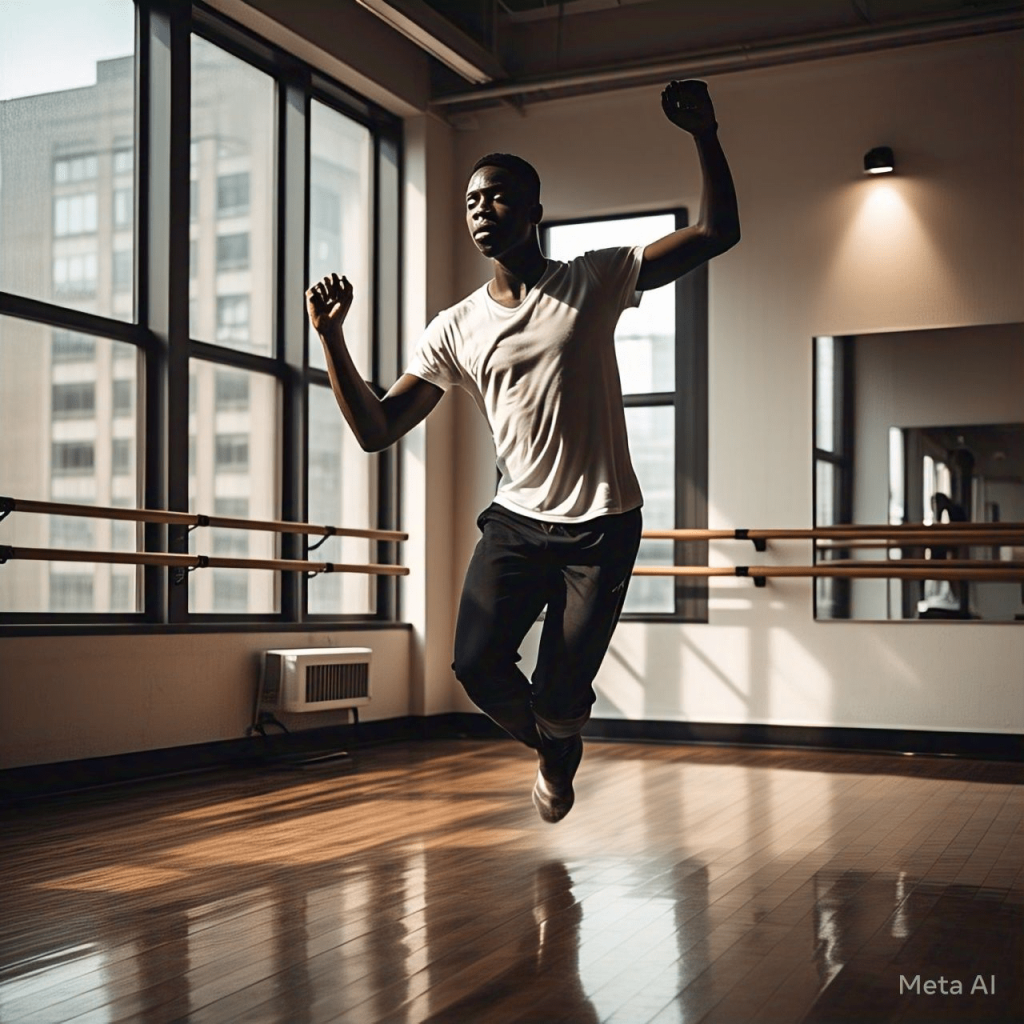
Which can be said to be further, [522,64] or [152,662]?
[522,64]

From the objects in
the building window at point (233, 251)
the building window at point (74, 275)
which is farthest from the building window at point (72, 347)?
the building window at point (233, 251)

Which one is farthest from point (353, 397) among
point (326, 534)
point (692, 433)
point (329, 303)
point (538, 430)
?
point (692, 433)

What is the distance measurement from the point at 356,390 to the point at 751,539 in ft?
12.5

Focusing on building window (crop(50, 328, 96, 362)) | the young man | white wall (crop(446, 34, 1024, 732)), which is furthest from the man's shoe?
white wall (crop(446, 34, 1024, 732))

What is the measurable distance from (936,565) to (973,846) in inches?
105

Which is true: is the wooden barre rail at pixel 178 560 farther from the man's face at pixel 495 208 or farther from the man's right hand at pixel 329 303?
the man's face at pixel 495 208

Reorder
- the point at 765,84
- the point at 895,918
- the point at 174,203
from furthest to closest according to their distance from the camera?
the point at 765,84
the point at 174,203
the point at 895,918

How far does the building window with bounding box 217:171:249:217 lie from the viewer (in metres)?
6.06

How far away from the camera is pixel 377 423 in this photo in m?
3.27

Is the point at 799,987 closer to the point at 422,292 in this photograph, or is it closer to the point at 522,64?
the point at 422,292

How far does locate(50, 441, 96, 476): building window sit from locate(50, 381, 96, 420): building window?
0.10 meters

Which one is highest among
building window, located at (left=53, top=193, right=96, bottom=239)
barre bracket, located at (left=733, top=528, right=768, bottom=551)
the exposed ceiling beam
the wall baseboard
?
the exposed ceiling beam

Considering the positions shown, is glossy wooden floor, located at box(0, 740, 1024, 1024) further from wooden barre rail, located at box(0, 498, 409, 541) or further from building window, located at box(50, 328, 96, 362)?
building window, located at box(50, 328, 96, 362)

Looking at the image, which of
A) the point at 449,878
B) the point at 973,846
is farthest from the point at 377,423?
the point at 973,846
